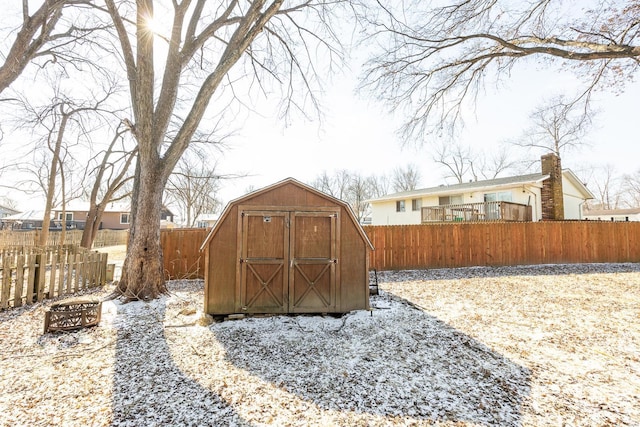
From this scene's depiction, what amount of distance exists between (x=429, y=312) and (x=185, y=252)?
8.45 meters

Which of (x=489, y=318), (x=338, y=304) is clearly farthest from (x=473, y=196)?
(x=338, y=304)

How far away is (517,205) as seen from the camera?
17.4 metres

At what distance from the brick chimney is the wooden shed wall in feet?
59.4

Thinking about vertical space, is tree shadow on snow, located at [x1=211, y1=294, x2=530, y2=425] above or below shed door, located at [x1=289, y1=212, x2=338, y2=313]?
below

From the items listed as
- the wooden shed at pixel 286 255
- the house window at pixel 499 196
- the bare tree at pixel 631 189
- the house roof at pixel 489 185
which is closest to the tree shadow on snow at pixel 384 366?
the wooden shed at pixel 286 255

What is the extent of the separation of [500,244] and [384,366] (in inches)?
469

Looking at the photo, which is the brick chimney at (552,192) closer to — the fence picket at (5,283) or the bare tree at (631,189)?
the fence picket at (5,283)

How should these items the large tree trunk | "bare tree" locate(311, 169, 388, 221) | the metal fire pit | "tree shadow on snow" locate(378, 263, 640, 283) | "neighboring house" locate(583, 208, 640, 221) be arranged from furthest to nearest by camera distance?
1. "bare tree" locate(311, 169, 388, 221)
2. "neighboring house" locate(583, 208, 640, 221)
3. "tree shadow on snow" locate(378, 263, 640, 283)
4. the large tree trunk
5. the metal fire pit

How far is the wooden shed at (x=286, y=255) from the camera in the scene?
240 inches

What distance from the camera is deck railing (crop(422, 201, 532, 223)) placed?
54.8 feet

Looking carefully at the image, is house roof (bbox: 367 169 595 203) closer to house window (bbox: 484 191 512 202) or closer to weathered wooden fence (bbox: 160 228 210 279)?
house window (bbox: 484 191 512 202)

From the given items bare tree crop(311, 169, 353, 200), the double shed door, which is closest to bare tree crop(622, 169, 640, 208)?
bare tree crop(311, 169, 353, 200)

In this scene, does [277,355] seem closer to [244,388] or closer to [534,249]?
[244,388]

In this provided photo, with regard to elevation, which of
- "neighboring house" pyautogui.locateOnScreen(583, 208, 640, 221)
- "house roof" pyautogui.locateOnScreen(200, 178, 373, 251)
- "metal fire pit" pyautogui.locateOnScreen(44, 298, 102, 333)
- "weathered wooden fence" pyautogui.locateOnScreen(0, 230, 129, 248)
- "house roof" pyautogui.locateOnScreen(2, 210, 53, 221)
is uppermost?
"neighboring house" pyautogui.locateOnScreen(583, 208, 640, 221)
